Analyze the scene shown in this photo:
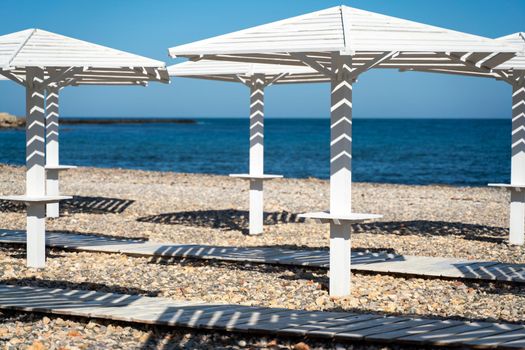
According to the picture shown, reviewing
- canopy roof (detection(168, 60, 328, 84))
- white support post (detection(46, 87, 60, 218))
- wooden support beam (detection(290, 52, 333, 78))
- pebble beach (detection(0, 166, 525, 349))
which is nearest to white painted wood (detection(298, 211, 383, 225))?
pebble beach (detection(0, 166, 525, 349))

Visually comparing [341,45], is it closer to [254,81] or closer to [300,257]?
[300,257]

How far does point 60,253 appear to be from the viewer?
9.55 meters

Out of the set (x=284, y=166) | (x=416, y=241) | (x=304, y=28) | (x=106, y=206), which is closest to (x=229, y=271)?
(x=304, y=28)

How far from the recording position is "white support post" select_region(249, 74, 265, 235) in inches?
455

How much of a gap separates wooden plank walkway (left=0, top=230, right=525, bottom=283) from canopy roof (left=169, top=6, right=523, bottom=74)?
2.29m

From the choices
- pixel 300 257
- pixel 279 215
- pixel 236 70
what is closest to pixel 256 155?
pixel 236 70

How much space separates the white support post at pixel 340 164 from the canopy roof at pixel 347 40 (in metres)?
0.27

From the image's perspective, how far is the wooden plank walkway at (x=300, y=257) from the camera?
321 inches

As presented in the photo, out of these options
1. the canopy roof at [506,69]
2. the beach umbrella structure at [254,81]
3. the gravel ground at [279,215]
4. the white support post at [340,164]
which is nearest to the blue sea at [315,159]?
the gravel ground at [279,215]

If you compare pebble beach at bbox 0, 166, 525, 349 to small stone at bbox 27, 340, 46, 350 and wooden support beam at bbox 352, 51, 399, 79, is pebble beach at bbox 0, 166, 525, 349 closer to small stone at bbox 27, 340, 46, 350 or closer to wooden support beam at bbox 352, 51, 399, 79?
small stone at bbox 27, 340, 46, 350

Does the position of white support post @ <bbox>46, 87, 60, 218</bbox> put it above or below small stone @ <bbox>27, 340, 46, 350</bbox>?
above

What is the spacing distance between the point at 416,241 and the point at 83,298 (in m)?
5.85

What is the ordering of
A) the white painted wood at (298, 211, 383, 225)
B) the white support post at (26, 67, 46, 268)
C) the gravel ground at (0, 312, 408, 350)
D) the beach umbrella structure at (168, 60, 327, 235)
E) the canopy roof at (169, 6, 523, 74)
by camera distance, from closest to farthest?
the gravel ground at (0, 312, 408, 350) < the canopy roof at (169, 6, 523, 74) < the white painted wood at (298, 211, 383, 225) < the white support post at (26, 67, 46, 268) < the beach umbrella structure at (168, 60, 327, 235)

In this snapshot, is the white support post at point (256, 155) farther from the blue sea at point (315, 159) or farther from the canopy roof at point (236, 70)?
the blue sea at point (315, 159)
